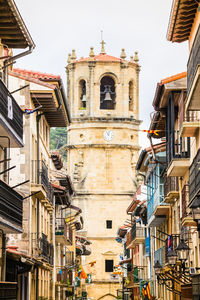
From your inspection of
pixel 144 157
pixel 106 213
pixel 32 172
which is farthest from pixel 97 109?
pixel 32 172

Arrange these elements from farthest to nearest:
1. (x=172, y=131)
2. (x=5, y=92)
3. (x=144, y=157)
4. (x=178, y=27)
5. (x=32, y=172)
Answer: (x=144, y=157) < (x=32, y=172) < (x=172, y=131) < (x=178, y=27) < (x=5, y=92)

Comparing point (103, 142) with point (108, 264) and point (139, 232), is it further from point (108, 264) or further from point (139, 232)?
point (139, 232)

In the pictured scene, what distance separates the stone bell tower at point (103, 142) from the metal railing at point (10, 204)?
219 feet

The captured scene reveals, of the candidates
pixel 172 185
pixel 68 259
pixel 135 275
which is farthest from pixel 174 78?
pixel 68 259

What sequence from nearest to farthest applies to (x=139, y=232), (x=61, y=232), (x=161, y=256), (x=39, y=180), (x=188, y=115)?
(x=188, y=115), (x=39, y=180), (x=161, y=256), (x=61, y=232), (x=139, y=232)

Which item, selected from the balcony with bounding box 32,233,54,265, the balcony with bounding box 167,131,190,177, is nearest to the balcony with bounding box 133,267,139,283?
the balcony with bounding box 32,233,54,265

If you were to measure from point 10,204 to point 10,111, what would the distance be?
2428mm

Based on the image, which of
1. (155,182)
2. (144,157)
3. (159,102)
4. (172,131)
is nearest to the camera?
(172,131)

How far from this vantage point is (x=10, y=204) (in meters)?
23.1

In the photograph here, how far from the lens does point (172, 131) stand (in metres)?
29.6

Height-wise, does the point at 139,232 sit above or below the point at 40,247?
above

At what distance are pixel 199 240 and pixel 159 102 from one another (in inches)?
292

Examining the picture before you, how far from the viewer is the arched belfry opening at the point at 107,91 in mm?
93312

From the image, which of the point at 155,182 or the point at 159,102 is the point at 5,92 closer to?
the point at 159,102
